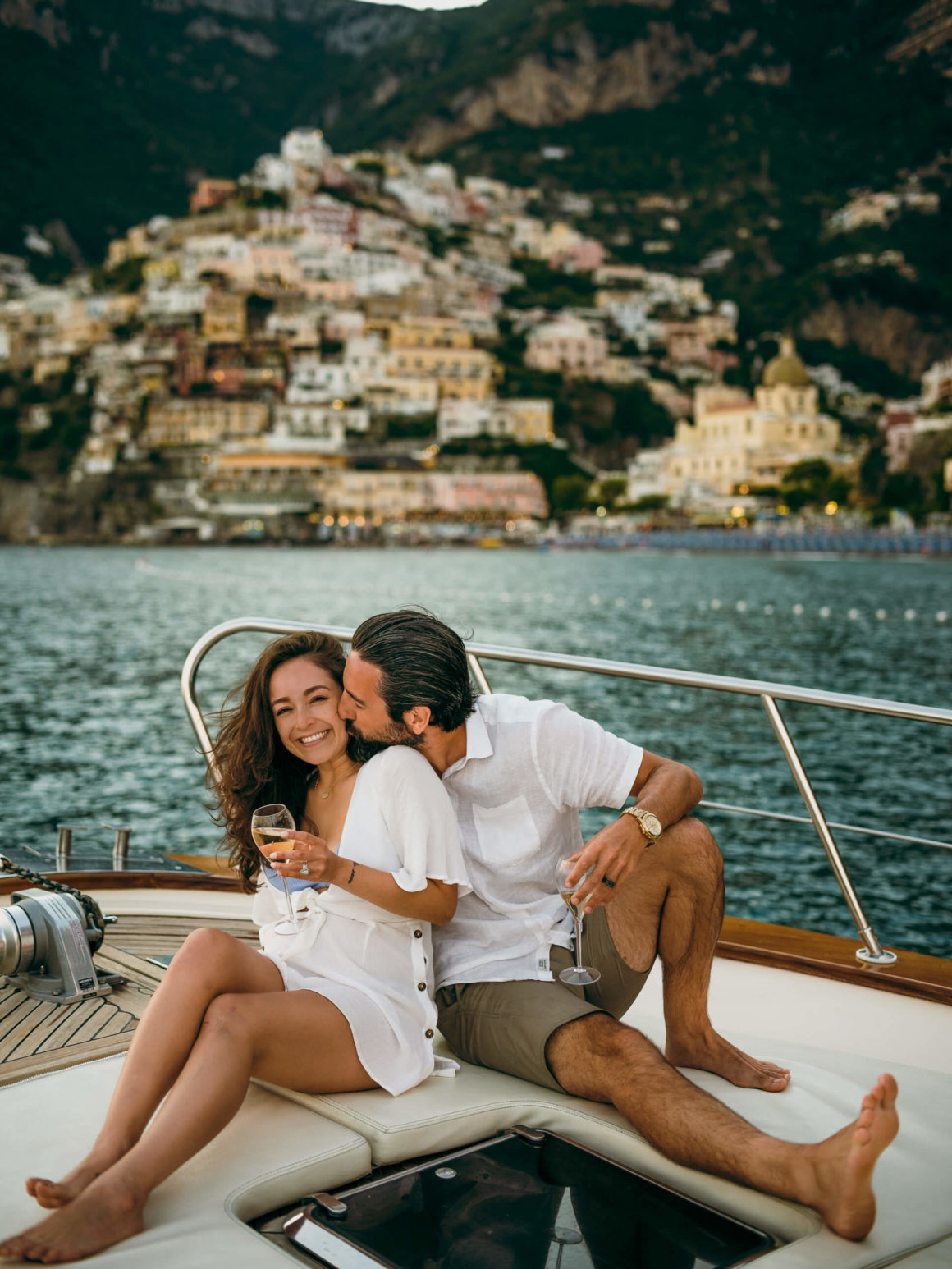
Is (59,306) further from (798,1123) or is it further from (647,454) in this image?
(798,1123)

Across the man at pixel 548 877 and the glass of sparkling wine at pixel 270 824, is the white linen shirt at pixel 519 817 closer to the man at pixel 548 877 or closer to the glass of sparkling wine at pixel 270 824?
the man at pixel 548 877

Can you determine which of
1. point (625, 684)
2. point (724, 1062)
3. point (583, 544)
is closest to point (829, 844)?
point (724, 1062)

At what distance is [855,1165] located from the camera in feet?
5.44

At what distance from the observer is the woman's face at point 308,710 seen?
2.19 meters

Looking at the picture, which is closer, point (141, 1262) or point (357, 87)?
point (141, 1262)

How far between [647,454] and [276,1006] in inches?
4066

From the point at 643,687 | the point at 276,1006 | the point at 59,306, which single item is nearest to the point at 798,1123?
the point at 276,1006

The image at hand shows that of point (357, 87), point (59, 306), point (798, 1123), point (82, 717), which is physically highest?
Answer: point (357, 87)

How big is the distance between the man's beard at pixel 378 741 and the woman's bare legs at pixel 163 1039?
1.26ft

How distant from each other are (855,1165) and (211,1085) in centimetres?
89

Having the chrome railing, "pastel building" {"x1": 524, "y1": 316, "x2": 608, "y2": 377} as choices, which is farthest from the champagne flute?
"pastel building" {"x1": 524, "y1": 316, "x2": 608, "y2": 377}

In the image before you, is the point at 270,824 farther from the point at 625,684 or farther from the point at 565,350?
the point at 565,350

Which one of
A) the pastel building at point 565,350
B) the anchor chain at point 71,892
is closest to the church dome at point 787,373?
the pastel building at point 565,350

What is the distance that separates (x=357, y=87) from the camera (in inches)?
6624
